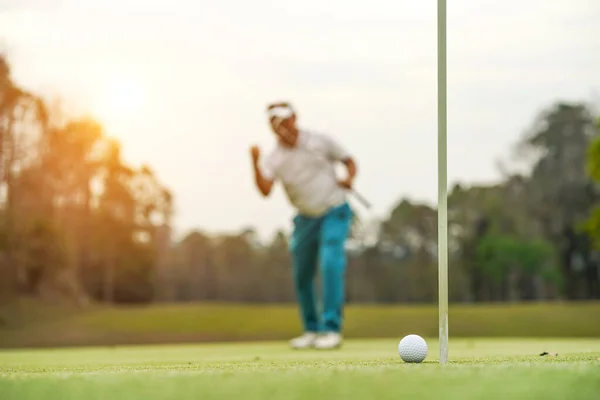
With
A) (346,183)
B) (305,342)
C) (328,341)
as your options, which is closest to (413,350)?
(328,341)

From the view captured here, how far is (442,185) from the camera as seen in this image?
536 cm

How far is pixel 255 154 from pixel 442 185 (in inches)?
181

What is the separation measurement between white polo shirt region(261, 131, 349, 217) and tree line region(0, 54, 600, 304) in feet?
71.2

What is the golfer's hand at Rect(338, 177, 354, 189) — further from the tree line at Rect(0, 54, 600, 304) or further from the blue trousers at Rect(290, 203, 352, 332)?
the tree line at Rect(0, 54, 600, 304)

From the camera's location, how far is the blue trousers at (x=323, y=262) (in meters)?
9.88

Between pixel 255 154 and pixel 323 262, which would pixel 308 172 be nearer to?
pixel 255 154

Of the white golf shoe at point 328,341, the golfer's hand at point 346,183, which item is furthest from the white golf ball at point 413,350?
the golfer's hand at point 346,183

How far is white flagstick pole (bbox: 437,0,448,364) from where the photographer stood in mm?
5348

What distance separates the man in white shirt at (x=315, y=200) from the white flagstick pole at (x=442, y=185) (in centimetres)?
436

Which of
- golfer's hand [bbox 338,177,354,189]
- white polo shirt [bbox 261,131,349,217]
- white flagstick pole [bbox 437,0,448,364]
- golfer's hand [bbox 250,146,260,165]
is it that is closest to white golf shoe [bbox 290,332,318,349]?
white polo shirt [bbox 261,131,349,217]

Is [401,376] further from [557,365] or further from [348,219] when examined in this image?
[348,219]

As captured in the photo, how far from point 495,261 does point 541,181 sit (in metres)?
6.42

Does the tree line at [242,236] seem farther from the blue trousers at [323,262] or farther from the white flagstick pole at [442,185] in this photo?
the white flagstick pole at [442,185]

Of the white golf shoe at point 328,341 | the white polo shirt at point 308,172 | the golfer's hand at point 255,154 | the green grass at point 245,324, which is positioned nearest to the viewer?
the white golf shoe at point 328,341
